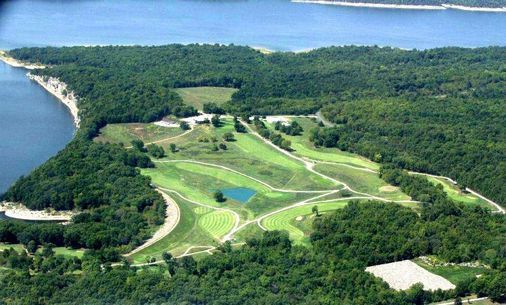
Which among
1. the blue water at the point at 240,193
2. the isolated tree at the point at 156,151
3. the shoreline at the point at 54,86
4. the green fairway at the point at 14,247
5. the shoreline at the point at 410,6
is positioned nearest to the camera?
the green fairway at the point at 14,247

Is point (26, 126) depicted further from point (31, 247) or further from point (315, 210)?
point (315, 210)

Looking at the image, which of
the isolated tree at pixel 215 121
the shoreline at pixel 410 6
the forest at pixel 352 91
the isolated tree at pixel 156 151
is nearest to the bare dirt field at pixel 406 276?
the forest at pixel 352 91

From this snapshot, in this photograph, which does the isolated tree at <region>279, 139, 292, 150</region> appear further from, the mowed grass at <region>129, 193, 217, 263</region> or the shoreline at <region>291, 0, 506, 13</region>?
the shoreline at <region>291, 0, 506, 13</region>

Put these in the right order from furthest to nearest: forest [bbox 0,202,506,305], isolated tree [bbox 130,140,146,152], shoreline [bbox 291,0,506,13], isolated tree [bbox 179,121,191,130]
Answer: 1. shoreline [bbox 291,0,506,13]
2. isolated tree [bbox 179,121,191,130]
3. isolated tree [bbox 130,140,146,152]
4. forest [bbox 0,202,506,305]

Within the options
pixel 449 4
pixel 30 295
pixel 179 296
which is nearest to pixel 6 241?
pixel 30 295

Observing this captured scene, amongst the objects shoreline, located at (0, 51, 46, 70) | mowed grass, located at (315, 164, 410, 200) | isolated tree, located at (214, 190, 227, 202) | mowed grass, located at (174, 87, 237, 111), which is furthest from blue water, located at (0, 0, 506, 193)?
mowed grass, located at (315, 164, 410, 200)

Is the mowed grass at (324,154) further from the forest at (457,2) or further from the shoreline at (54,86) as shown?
→ the forest at (457,2)
